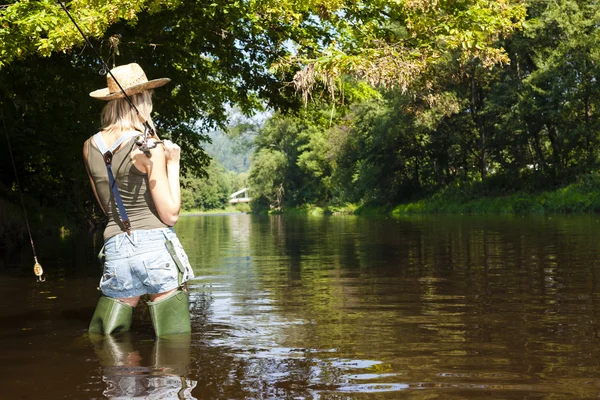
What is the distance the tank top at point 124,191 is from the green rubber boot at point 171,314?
0.51 m

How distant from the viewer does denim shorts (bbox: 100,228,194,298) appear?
5.21 metres

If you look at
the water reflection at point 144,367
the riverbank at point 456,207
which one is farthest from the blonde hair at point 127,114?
the riverbank at point 456,207

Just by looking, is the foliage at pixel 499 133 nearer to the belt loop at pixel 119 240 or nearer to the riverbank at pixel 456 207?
the riverbank at pixel 456 207

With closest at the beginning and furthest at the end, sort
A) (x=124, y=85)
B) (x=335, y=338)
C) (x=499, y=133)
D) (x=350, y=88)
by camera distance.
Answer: (x=124, y=85), (x=335, y=338), (x=350, y=88), (x=499, y=133)

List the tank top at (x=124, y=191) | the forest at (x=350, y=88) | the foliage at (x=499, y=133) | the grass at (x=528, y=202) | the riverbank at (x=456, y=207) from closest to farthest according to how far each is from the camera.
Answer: the tank top at (x=124, y=191) < the forest at (x=350, y=88) < the riverbank at (x=456, y=207) < the grass at (x=528, y=202) < the foliage at (x=499, y=133)

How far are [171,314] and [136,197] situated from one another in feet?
2.84

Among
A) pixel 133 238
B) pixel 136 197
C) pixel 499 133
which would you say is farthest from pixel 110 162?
pixel 499 133

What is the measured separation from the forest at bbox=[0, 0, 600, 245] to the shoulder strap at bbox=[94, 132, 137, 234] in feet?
8.09

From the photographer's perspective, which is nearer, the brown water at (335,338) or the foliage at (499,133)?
the brown water at (335,338)

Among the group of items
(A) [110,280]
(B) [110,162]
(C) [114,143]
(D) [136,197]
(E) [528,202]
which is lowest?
(E) [528,202]

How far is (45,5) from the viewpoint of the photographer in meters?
12.4

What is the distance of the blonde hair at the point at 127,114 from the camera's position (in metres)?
5.23

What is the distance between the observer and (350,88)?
19891 millimetres

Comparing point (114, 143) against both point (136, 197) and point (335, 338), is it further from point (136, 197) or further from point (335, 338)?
point (335, 338)
